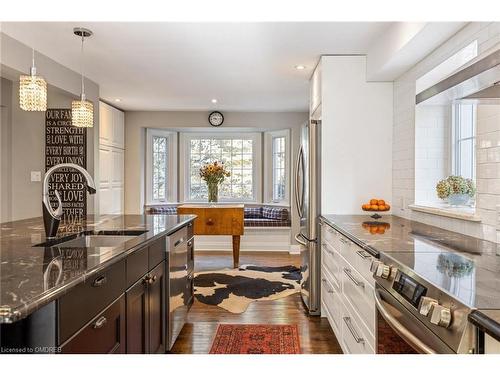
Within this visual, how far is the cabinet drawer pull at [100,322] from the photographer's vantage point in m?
1.43

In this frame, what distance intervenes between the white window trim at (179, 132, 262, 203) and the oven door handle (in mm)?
5787

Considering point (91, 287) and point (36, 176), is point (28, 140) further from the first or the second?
point (91, 287)

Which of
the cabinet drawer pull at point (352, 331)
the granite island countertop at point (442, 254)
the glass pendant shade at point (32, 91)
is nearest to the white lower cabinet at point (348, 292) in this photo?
the cabinet drawer pull at point (352, 331)

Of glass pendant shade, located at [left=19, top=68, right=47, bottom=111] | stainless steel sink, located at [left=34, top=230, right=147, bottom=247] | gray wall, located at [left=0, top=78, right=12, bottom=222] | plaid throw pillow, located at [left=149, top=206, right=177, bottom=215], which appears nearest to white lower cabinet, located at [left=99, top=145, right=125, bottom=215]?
plaid throw pillow, located at [left=149, top=206, right=177, bottom=215]

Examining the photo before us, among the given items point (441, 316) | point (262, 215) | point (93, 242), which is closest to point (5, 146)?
point (93, 242)

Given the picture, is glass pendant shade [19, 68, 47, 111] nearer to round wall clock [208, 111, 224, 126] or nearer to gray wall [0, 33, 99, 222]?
gray wall [0, 33, 99, 222]

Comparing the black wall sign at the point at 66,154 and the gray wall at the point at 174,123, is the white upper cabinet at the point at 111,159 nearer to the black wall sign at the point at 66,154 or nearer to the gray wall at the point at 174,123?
the gray wall at the point at 174,123

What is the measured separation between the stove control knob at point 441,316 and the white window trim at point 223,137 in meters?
6.36

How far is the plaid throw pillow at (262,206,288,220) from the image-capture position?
6.99m

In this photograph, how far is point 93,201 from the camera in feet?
16.6

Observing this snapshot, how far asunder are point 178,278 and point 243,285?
5.90 ft
